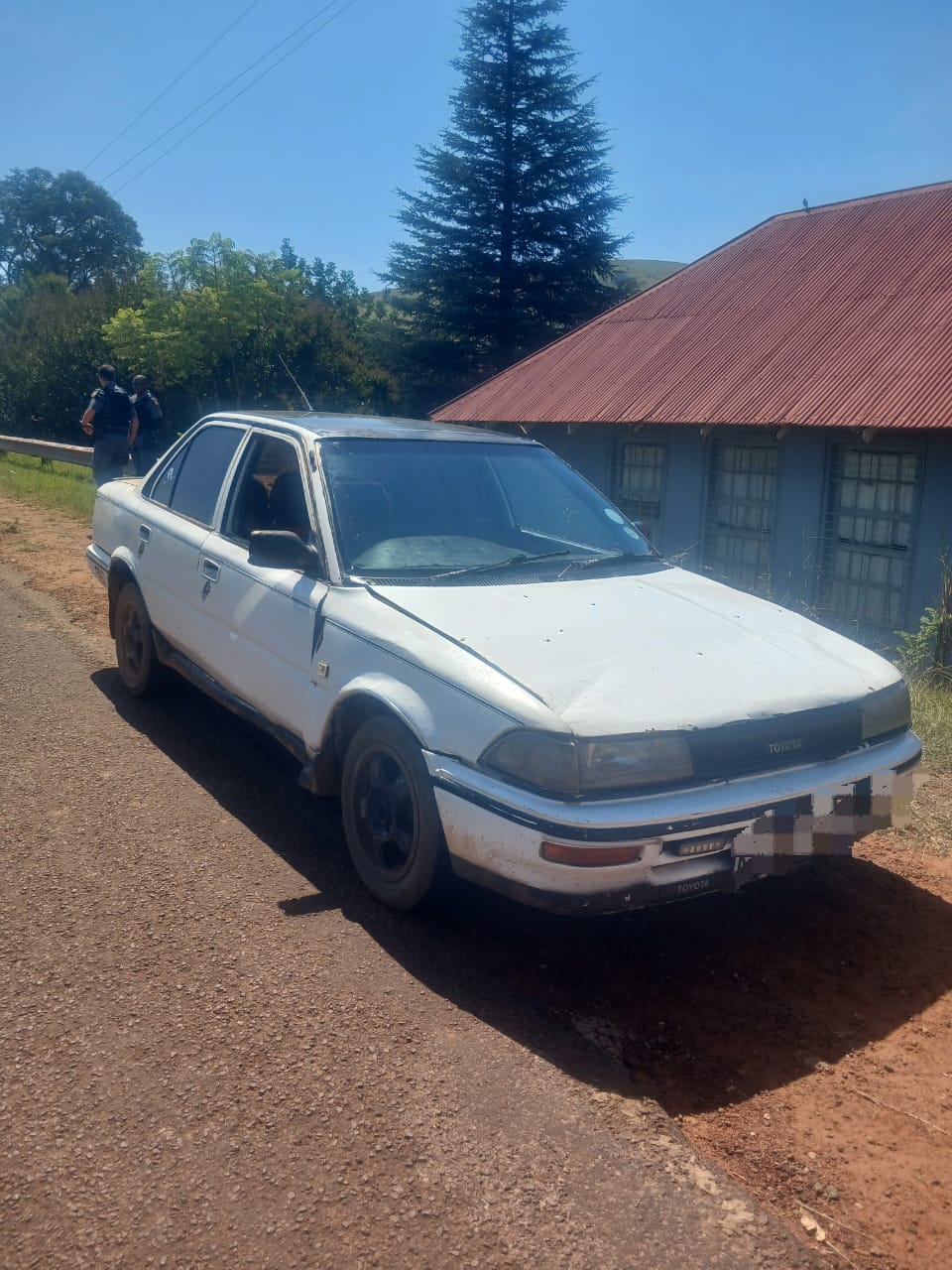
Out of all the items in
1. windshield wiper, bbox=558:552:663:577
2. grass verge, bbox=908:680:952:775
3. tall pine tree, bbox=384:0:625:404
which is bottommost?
grass verge, bbox=908:680:952:775

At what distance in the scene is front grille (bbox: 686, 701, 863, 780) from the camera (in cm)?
333

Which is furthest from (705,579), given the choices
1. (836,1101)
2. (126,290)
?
(126,290)

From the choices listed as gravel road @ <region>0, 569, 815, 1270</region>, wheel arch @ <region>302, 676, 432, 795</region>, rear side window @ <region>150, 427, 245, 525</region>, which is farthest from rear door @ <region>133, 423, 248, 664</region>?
wheel arch @ <region>302, 676, 432, 795</region>

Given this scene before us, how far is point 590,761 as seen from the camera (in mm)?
3197

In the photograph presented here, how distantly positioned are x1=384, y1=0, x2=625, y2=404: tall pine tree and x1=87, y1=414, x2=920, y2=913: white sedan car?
1222 inches

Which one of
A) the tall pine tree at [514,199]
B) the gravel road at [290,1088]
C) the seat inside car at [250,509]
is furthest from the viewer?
the tall pine tree at [514,199]

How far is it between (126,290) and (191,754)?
40442 mm

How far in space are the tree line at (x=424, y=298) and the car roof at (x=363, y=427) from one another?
29216 millimetres

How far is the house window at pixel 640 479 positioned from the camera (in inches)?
565

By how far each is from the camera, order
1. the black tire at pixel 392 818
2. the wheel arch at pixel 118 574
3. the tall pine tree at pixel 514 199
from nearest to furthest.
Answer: the black tire at pixel 392 818 < the wheel arch at pixel 118 574 < the tall pine tree at pixel 514 199

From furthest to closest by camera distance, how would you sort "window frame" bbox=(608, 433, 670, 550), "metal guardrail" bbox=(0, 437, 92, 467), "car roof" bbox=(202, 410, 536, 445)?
"metal guardrail" bbox=(0, 437, 92, 467), "window frame" bbox=(608, 433, 670, 550), "car roof" bbox=(202, 410, 536, 445)

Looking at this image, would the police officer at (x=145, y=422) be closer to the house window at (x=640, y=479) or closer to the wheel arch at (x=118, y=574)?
the house window at (x=640, y=479)

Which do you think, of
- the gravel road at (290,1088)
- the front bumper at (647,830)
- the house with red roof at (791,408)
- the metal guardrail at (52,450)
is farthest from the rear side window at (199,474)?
the metal guardrail at (52,450)

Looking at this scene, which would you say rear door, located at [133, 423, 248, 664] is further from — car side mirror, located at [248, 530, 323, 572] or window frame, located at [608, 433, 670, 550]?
window frame, located at [608, 433, 670, 550]
